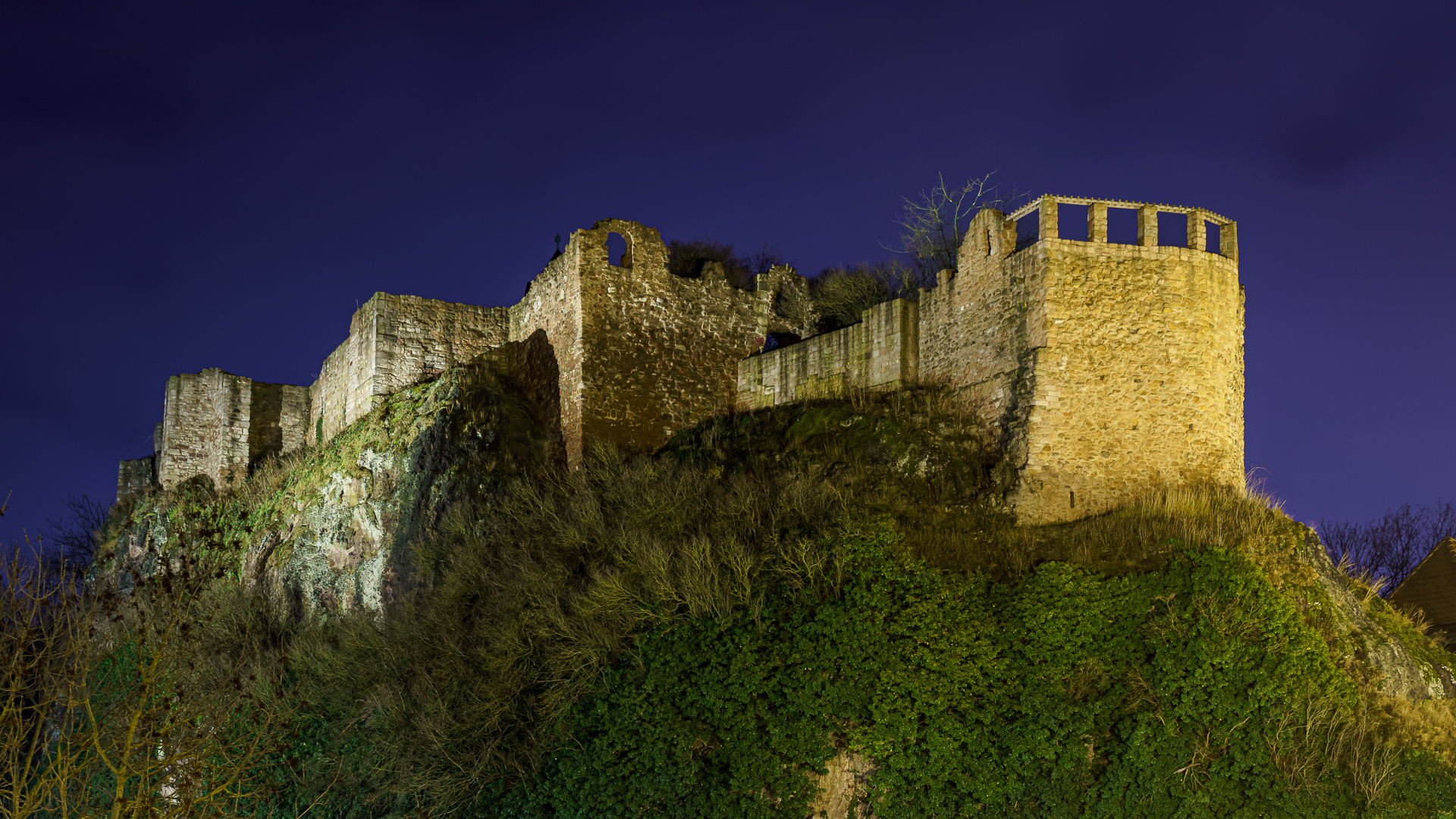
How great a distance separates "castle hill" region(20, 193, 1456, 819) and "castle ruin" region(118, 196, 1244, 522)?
0.23ft

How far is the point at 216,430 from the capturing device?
94.0 ft

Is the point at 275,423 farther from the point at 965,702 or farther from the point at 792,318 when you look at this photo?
the point at 965,702

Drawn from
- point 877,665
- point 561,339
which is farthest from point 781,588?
point 561,339

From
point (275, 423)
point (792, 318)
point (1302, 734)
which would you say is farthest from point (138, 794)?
point (275, 423)

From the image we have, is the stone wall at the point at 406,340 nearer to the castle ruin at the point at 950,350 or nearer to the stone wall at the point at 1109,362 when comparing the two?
the castle ruin at the point at 950,350

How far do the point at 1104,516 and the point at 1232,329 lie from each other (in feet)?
13.2

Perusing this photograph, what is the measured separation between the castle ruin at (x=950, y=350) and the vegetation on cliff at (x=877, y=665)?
81cm

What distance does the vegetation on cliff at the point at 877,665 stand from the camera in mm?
12344

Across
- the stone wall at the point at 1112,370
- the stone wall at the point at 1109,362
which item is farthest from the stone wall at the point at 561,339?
the stone wall at the point at 1112,370

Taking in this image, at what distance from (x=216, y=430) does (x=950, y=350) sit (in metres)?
20.3

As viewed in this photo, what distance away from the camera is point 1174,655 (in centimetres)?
1273

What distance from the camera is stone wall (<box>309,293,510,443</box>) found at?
22703 millimetres

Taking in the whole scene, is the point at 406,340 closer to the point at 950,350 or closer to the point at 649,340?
the point at 649,340

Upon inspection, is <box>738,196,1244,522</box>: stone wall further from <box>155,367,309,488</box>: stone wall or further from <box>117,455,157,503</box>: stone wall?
<box>117,455,157,503</box>: stone wall
